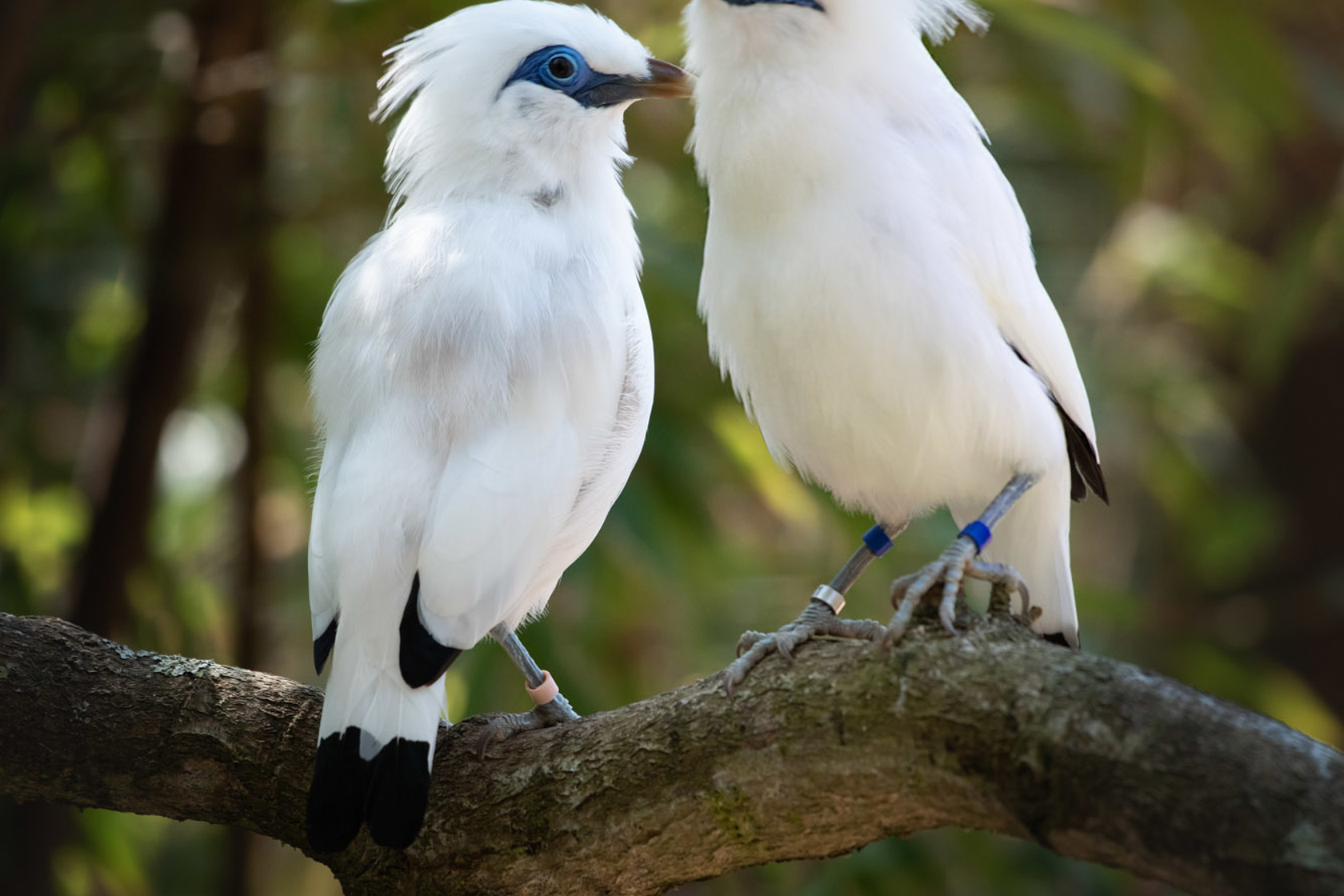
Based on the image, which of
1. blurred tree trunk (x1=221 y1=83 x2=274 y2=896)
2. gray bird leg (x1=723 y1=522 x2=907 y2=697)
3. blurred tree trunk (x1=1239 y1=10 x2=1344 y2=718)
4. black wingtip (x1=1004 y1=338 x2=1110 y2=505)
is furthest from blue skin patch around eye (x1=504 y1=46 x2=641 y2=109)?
blurred tree trunk (x1=1239 y1=10 x2=1344 y2=718)

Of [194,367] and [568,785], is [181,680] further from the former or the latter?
[194,367]

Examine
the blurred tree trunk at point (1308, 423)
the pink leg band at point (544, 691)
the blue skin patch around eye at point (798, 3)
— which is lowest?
the blurred tree trunk at point (1308, 423)

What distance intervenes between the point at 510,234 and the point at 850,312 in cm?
70

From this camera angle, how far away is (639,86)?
287 cm

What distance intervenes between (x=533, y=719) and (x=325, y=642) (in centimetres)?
44

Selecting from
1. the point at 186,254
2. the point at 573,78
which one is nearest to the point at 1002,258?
the point at 573,78

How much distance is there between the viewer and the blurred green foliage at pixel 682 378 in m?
4.36

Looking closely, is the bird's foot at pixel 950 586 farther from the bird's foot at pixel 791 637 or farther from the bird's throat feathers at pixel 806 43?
the bird's throat feathers at pixel 806 43

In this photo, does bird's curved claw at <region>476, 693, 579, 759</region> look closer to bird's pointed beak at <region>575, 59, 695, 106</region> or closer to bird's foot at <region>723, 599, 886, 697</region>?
bird's foot at <region>723, 599, 886, 697</region>

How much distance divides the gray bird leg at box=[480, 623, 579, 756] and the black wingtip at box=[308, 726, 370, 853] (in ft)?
1.16

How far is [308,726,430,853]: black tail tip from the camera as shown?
213 centimetres

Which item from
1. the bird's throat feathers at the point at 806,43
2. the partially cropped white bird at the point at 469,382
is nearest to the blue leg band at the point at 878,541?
the partially cropped white bird at the point at 469,382

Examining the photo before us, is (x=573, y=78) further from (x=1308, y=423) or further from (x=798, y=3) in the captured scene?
(x=1308, y=423)

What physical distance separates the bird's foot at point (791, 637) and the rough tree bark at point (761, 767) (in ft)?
0.11
